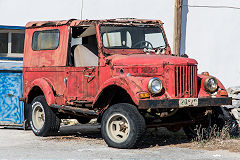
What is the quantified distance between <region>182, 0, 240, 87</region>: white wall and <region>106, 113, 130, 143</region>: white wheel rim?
5.03m

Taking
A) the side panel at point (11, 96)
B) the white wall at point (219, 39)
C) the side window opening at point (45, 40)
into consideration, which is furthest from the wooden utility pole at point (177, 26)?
the side panel at point (11, 96)

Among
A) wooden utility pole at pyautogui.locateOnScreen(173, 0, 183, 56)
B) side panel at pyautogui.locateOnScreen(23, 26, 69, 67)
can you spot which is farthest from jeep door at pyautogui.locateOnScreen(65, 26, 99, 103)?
Answer: wooden utility pole at pyautogui.locateOnScreen(173, 0, 183, 56)

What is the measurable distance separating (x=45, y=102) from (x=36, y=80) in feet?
1.59

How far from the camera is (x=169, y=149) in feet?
27.4

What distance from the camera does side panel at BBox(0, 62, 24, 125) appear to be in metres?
11.6

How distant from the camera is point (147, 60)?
8648 millimetres

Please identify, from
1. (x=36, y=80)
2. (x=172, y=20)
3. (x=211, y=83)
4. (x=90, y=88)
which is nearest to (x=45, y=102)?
(x=36, y=80)

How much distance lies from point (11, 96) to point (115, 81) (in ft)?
13.2

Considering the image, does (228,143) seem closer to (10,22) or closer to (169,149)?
(169,149)

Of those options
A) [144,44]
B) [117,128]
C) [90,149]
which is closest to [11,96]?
[144,44]

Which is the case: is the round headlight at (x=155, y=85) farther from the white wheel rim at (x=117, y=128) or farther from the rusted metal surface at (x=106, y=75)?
the white wheel rim at (x=117, y=128)

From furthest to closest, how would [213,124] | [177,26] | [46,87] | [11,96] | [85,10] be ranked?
[85,10] < [177,26] < [11,96] < [46,87] < [213,124]

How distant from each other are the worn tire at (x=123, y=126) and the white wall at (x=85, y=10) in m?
5.13

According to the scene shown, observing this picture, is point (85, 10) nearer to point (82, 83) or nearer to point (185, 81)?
point (82, 83)
